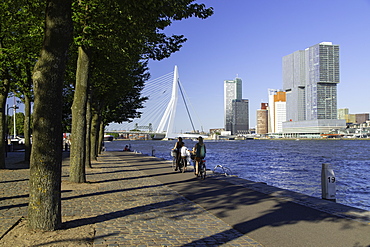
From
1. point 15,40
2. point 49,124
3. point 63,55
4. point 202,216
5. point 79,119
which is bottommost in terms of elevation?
point 202,216

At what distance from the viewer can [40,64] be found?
650 cm

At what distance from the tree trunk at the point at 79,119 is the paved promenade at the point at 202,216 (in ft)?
3.57

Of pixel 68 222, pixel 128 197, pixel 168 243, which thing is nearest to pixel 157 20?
pixel 128 197

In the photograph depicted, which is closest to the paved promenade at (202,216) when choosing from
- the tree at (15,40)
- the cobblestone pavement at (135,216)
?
the cobblestone pavement at (135,216)

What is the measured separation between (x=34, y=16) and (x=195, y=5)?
5.79 m

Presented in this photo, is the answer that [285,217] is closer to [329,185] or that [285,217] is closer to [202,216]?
[202,216]

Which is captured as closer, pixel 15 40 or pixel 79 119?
pixel 79 119

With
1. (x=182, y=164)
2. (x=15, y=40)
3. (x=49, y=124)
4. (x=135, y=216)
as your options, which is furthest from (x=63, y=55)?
(x=182, y=164)

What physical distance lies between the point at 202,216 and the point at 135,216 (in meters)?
1.38

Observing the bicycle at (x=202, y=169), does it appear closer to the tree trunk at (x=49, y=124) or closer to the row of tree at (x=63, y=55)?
the row of tree at (x=63, y=55)

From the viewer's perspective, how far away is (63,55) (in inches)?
263

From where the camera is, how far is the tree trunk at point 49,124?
6258 millimetres

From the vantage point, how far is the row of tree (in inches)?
250

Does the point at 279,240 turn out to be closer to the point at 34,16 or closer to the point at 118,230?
the point at 118,230
